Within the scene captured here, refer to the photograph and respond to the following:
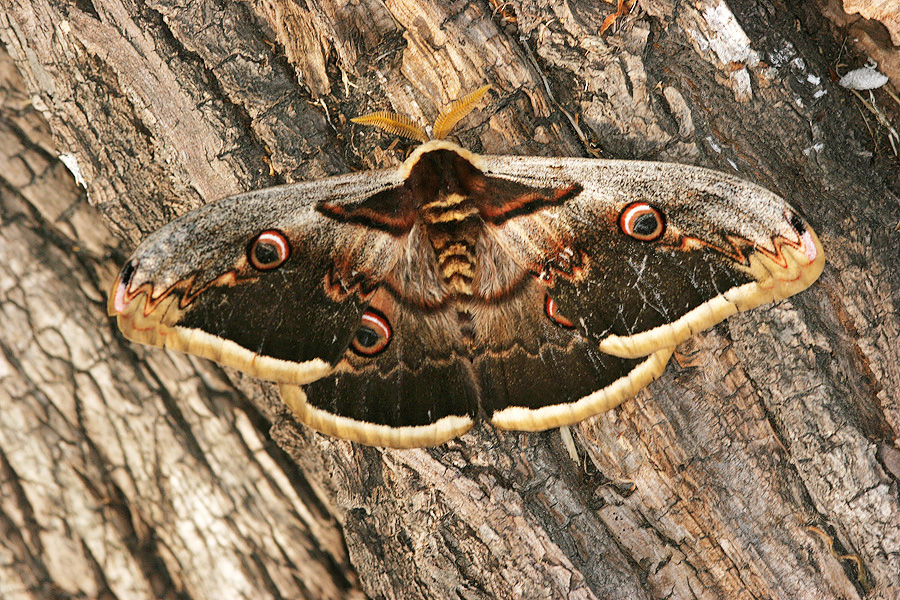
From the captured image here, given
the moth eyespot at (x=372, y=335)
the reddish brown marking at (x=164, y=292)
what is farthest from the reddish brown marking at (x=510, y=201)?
the reddish brown marking at (x=164, y=292)

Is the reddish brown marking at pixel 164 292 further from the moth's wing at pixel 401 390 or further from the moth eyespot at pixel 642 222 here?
the moth eyespot at pixel 642 222

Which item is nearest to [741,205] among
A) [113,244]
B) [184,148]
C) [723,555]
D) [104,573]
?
[723,555]

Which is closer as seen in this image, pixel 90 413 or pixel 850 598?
pixel 850 598

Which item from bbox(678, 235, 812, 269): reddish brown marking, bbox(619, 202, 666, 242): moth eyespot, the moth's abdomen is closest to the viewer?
bbox(678, 235, 812, 269): reddish brown marking

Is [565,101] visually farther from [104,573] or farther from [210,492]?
[104,573]

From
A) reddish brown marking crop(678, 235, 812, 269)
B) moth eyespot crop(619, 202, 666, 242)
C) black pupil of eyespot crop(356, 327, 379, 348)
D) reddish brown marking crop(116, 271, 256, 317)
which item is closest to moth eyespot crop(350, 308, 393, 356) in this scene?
black pupil of eyespot crop(356, 327, 379, 348)

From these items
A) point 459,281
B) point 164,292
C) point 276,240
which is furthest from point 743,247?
point 164,292

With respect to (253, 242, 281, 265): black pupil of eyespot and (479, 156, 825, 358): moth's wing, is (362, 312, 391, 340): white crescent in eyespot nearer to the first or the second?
(253, 242, 281, 265): black pupil of eyespot
